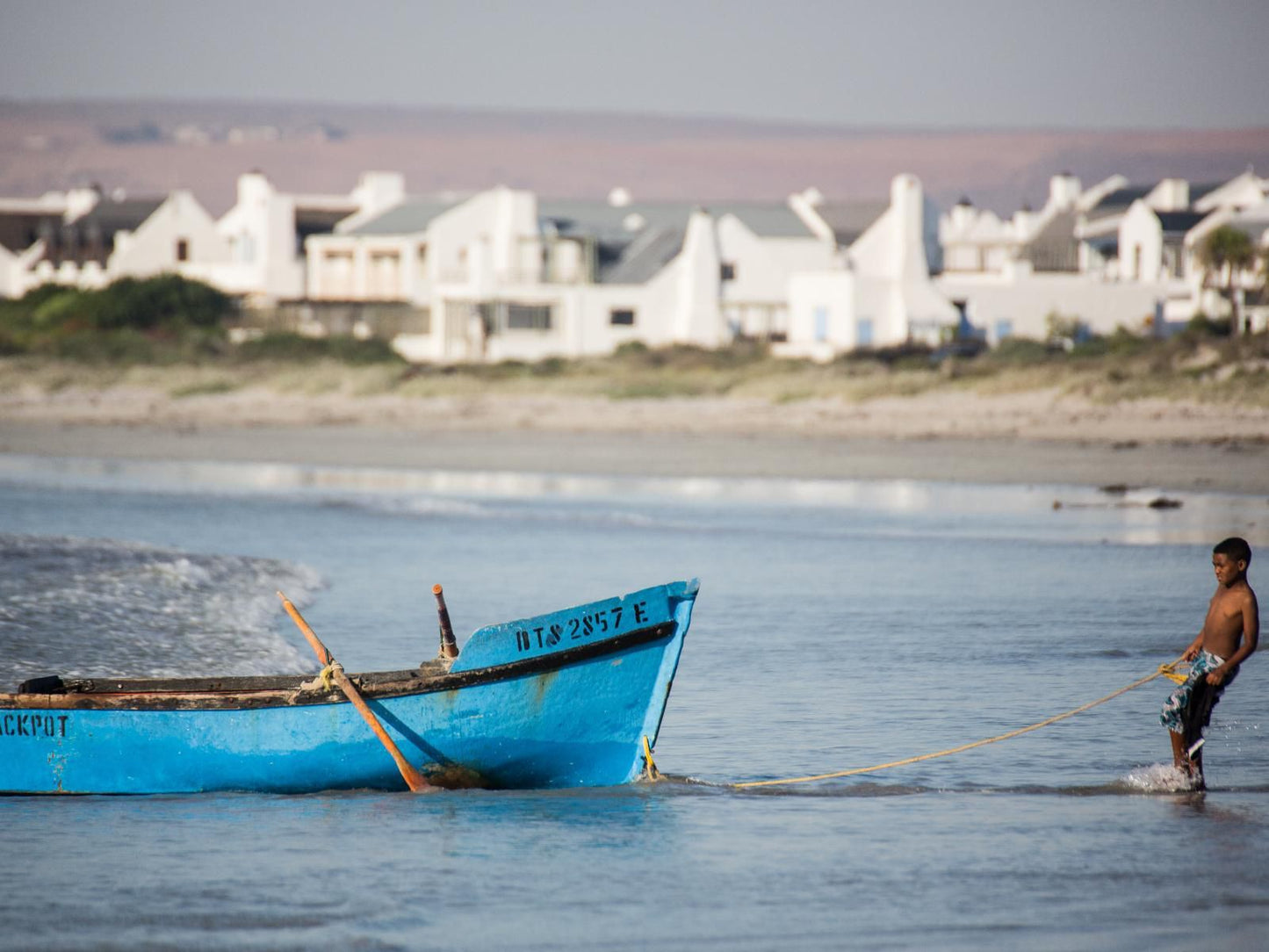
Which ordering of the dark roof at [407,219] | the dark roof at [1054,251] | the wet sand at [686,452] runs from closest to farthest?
the wet sand at [686,452], the dark roof at [1054,251], the dark roof at [407,219]

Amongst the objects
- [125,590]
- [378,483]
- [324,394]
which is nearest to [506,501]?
[378,483]

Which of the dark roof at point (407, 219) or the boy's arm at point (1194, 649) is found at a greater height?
the dark roof at point (407, 219)

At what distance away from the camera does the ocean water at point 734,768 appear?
7484 millimetres

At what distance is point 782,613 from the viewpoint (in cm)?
1636

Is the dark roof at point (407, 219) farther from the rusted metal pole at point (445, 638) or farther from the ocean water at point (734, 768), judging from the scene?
the rusted metal pole at point (445, 638)

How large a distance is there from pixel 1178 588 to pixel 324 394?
36.4 m

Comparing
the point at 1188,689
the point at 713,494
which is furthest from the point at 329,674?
the point at 713,494

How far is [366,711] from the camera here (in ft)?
30.1

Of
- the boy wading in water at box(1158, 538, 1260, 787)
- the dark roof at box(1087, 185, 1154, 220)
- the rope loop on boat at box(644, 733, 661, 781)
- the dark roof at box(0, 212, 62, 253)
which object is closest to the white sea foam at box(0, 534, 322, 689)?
the rope loop on boat at box(644, 733, 661, 781)

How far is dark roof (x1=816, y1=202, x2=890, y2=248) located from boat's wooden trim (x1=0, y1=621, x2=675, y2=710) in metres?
59.6

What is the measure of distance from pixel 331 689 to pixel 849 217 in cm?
6268

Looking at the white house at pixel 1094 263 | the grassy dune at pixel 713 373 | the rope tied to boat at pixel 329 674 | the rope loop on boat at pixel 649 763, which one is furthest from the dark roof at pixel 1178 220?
the rope tied to boat at pixel 329 674

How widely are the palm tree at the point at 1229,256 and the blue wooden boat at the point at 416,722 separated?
5091cm

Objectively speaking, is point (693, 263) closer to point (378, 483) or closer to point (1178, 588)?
point (378, 483)
